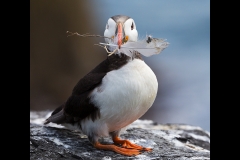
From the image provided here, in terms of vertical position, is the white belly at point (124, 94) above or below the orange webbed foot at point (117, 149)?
above

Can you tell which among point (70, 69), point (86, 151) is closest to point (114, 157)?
point (86, 151)

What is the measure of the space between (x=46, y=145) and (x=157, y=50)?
3.95 feet

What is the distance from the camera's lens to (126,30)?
8.10ft

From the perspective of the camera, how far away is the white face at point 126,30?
246 centimetres

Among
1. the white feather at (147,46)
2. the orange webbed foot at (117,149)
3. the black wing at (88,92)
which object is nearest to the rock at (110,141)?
the orange webbed foot at (117,149)

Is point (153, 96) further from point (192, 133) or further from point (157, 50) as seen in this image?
point (192, 133)

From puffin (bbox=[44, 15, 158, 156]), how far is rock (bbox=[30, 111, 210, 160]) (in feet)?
0.35

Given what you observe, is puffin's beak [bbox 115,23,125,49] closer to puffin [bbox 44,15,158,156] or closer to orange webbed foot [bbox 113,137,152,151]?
puffin [bbox 44,15,158,156]

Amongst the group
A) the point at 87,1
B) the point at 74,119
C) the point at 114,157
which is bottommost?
the point at 114,157

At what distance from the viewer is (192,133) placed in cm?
385

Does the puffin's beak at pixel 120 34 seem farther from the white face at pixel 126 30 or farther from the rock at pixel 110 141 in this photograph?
the rock at pixel 110 141

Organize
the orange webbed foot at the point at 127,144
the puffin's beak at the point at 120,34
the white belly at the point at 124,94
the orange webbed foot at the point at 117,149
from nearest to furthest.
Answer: the puffin's beak at the point at 120,34 → the white belly at the point at 124,94 → the orange webbed foot at the point at 117,149 → the orange webbed foot at the point at 127,144

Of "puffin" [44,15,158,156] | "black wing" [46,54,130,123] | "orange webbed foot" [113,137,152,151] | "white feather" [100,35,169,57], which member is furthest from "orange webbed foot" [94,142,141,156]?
"white feather" [100,35,169,57]

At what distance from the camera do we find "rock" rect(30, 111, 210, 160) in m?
2.77
